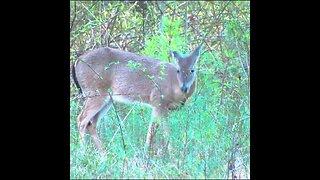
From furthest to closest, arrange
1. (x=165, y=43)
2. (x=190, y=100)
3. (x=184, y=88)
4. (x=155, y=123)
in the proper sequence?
(x=165, y=43), (x=184, y=88), (x=190, y=100), (x=155, y=123)

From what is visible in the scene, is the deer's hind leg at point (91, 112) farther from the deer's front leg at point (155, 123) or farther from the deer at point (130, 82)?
the deer's front leg at point (155, 123)

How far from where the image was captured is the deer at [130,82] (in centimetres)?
735

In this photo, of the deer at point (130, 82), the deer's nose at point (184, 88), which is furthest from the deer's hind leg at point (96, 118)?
the deer's nose at point (184, 88)

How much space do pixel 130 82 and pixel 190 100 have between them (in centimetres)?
83

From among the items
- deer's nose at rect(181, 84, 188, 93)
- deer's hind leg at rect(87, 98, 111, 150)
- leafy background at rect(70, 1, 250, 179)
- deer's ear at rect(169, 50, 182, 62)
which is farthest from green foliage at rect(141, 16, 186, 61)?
deer's hind leg at rect(87, 98, 111, 150)

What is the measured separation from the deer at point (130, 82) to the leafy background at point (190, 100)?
12 cm

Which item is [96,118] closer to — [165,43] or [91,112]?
[91,112]

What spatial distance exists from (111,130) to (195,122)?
117 centimetres

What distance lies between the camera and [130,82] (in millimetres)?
7641

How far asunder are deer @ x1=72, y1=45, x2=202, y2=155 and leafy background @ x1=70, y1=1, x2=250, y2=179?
0.38 feet

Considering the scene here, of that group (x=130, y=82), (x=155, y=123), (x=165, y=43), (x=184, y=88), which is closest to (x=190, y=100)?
(x=184, y=88)
